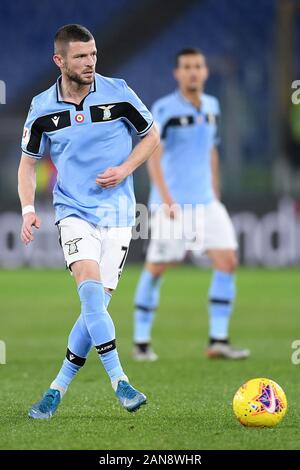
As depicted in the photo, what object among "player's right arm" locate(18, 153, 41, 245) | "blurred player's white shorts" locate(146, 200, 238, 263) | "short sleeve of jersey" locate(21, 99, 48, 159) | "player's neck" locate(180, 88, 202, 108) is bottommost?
"blurred player's white shorts" locate(146, 200, 238, 263)

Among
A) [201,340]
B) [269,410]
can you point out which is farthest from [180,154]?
[269,410]

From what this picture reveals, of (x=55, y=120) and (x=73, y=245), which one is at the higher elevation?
(x=55, y=120)

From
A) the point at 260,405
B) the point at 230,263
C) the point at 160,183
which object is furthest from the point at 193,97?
the point at 260,405

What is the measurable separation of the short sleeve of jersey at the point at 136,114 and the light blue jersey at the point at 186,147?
10.4 feet

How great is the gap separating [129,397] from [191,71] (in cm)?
427

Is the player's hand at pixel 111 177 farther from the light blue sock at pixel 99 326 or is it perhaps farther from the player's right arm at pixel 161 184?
the player's right arm at pixel 161 184

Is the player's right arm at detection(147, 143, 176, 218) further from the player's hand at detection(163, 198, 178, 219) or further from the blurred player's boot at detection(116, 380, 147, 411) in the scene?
the blurred player's boot at detection(116, 380, 147, 411)

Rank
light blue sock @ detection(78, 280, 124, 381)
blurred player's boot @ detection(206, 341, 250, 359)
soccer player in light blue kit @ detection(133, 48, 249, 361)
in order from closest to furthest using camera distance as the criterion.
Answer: light blue sock @ detection(78, 280, 124, 381)
blurred player's boot @ detection(206, 341, 250, 359)
soccer player in light blue kit @ detection(133, 48, 249, 361)

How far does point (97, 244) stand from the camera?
5660 mm

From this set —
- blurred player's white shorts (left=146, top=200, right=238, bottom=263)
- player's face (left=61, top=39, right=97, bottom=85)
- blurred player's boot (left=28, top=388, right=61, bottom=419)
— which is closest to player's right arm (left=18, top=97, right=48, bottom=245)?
player's face (left=61, top=39, right=97, bottom=85)

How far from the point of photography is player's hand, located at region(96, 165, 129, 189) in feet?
18.3

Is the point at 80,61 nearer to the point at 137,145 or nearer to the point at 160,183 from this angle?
the point at 137,145

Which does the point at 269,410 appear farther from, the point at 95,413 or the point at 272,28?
the point at 272,28
